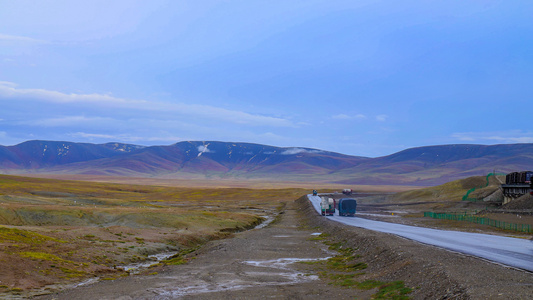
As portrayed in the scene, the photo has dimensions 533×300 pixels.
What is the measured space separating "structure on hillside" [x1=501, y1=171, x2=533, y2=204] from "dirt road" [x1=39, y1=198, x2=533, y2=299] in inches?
2293

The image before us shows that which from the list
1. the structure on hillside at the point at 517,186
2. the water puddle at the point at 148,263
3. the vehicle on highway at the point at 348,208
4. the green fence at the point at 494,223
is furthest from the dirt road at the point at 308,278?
the structure on hillside at the point at 517,186

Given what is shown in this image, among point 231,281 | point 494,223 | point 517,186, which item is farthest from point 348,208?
point 231,281

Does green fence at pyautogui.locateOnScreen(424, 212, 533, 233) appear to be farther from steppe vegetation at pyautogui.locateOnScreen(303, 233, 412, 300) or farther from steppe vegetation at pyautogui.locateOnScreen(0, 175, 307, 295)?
steppe vegetation at pyautogui.locateOnScreen(0, 175, 307, 295)

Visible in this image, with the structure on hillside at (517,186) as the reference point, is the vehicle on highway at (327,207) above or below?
below

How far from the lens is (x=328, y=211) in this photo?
85375 mm

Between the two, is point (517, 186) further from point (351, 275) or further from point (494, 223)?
point (351, 275)

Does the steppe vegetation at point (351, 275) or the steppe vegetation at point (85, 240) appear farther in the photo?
the steppe vegetation at point (85, 240)

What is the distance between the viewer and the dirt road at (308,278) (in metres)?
18.3

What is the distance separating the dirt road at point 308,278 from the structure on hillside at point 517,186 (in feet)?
191

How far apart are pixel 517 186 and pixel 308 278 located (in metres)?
72.1

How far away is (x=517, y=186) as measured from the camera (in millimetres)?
84562

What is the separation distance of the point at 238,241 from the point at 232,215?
101 ft

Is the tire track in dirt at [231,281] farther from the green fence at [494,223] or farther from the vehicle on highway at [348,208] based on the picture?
the vehicle on highway at [348,208]

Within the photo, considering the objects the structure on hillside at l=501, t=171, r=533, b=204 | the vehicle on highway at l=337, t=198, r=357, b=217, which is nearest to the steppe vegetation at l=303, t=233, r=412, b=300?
the vehicle on highway at l=337, t=198, r=357, b=217
